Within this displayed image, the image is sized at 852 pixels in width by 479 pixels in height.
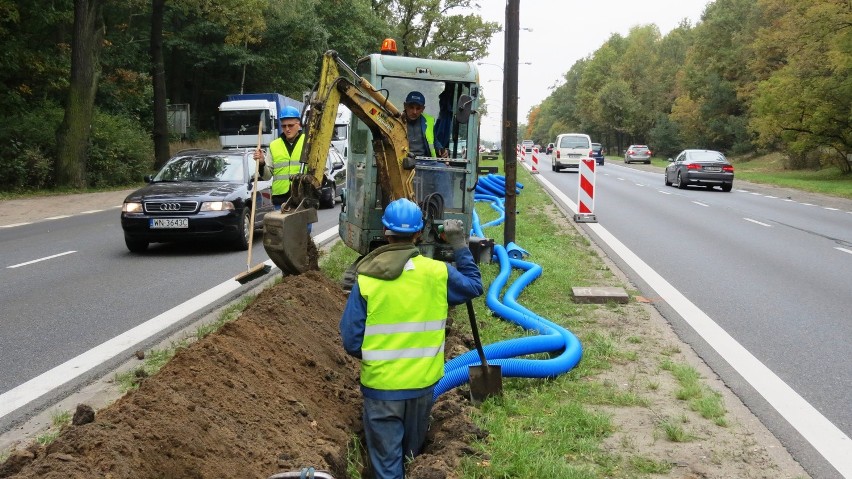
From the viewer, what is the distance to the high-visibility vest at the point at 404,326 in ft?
13.5

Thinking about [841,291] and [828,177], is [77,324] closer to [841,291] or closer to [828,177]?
[841,291]

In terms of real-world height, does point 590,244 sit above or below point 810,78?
below

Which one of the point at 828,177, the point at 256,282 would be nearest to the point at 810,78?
the point at 828,177

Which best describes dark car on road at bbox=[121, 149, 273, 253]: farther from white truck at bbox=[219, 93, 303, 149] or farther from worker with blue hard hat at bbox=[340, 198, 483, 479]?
white truck at bbox=[219, 93, 303, 149]

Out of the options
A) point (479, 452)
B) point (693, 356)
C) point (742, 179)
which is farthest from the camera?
point (742, 179)

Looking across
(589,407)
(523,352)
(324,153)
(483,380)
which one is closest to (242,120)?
(324,153)

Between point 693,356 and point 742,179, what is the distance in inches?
1397

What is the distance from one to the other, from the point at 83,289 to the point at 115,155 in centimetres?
1978

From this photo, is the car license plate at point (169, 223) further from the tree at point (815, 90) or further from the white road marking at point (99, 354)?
the tree at point (815, 90)

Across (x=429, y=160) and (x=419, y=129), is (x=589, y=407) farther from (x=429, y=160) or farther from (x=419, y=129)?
(x=419, y=129)

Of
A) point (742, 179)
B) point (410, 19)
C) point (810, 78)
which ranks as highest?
point (410, 19)

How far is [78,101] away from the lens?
81.0 feet

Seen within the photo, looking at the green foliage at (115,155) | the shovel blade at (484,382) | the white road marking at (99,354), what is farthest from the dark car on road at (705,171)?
the shovel blade at (484,382)

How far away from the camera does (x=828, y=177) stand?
37.1 m
